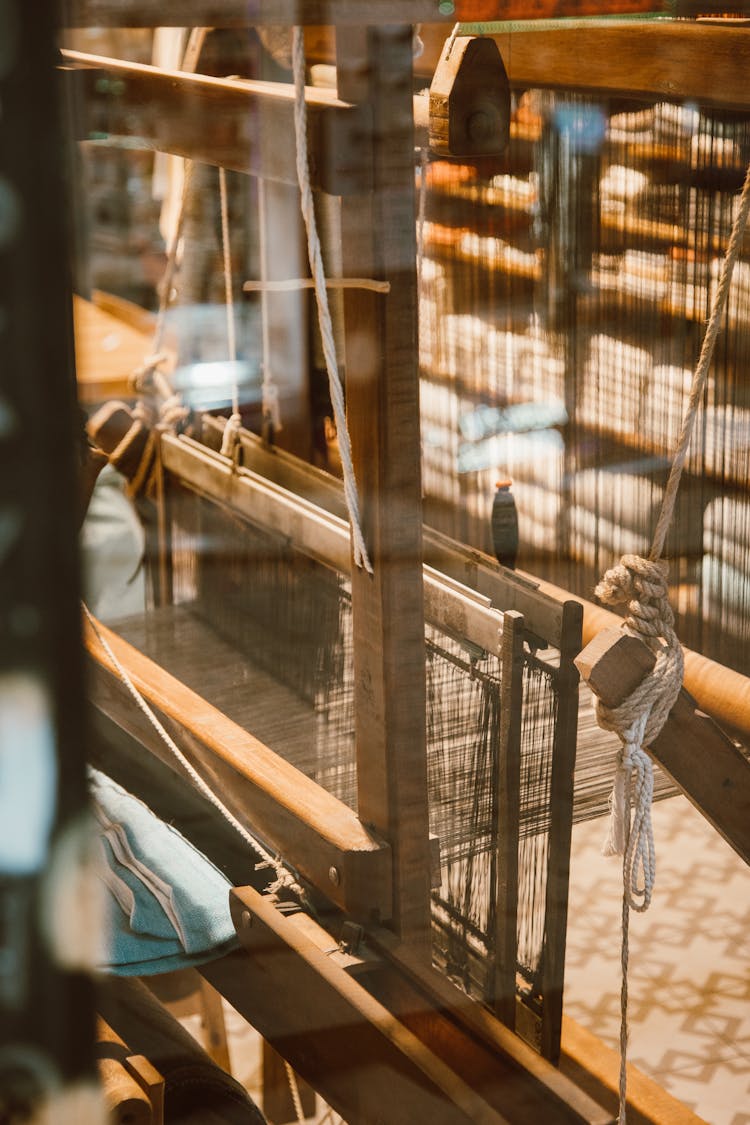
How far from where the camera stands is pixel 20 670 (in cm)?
13

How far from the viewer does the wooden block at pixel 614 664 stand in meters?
1.04

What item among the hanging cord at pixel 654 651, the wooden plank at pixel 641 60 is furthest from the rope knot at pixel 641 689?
the wooden plank at pixel 641 60

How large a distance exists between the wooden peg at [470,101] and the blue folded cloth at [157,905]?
75cm

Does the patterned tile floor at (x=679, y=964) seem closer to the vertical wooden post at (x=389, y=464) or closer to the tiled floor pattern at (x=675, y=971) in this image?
the tiled floor pattern at (x=675, y=971)

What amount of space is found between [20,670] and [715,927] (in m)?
3.87

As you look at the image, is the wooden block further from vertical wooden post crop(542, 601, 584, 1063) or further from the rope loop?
vertical wooden post crop(542, 601, 584, 1063)

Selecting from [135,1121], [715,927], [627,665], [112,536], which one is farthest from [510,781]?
[715,927]

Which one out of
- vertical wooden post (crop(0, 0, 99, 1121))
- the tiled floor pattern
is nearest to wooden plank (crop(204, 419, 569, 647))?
vertical wooden post (crop(0, 0, 99, 1121))

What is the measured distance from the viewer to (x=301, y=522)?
78.2 inches

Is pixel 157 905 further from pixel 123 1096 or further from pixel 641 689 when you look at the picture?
pixel 641 689

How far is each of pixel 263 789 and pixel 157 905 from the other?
6.7 inches

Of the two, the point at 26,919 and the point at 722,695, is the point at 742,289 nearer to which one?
the point at 722,695

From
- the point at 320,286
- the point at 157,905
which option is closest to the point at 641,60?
the point at 320,286

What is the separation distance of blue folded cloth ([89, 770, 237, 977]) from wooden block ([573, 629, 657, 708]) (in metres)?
0.54
